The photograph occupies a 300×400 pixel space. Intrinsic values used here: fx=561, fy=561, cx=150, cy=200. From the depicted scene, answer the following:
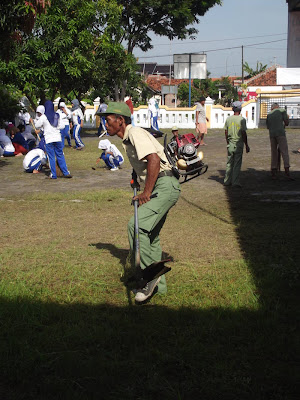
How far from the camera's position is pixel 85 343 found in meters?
4.08

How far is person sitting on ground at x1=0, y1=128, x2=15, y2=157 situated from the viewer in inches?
749

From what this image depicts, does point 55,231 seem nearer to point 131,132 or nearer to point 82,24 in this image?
point 131,132

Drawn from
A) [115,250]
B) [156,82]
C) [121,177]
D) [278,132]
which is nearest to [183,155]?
[115,250]

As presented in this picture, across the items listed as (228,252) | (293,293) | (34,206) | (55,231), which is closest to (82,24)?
(34,206)

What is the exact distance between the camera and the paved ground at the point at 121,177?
12.1 metres

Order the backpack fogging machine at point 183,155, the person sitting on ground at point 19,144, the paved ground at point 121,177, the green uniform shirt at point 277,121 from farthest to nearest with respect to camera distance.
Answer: the person sitting on ground at point 19,144, the green uniform shirt at point 277,121, the paved ground at point 121,177, the backpack fogging machine at point 183,155

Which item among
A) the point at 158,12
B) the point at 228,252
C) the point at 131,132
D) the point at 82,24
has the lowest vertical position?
the point at 228,252

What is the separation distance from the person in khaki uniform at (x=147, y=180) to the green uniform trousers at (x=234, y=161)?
6951 mm

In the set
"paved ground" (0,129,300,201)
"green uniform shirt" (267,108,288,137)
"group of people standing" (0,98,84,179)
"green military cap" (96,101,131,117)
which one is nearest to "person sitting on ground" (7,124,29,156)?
"group of people standing" (0,98,84,179)

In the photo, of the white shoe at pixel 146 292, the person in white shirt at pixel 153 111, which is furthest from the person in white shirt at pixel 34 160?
the person in white shirt at pixel 153 111

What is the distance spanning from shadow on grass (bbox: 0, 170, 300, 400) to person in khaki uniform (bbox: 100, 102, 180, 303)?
0.47 m

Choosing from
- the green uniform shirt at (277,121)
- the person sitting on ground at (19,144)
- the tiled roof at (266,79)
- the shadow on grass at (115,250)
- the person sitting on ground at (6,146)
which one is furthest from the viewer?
the tiled roof at (266,79)

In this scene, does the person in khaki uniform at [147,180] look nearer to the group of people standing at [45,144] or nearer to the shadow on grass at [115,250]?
the shadow on grass at [115,250]

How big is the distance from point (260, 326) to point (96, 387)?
1491mm
